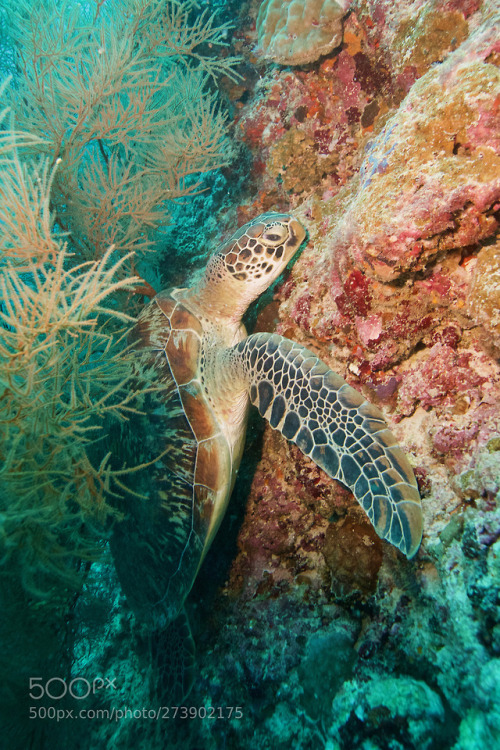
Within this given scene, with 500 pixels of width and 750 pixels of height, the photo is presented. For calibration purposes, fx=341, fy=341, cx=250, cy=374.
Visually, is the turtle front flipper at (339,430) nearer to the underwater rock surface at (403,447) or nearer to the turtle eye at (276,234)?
the underwater rock surface at (403,447)

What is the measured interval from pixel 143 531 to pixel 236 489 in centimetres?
73

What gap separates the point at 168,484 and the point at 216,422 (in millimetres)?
516

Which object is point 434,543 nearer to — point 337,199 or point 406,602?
point 406,602

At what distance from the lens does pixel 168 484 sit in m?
2.20

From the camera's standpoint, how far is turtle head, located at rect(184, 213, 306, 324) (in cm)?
231

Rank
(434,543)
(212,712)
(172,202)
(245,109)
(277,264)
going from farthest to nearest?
Result: (172,202), (245,109), (277,264), (212,712), (434,543)

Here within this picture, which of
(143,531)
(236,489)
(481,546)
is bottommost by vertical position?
(143,531)

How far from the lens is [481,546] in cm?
134

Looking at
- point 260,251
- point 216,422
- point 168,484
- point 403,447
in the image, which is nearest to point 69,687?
point 168,484

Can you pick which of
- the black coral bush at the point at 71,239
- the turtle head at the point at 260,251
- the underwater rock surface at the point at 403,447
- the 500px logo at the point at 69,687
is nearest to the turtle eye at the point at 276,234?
the turtle head at the point at 260,251

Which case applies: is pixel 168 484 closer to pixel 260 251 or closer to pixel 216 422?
pixel 216 422

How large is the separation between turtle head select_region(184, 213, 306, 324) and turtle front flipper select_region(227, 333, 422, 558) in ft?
1.85

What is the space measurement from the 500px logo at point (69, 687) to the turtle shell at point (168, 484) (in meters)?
1.13

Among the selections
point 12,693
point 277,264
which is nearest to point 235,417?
point 277,264
